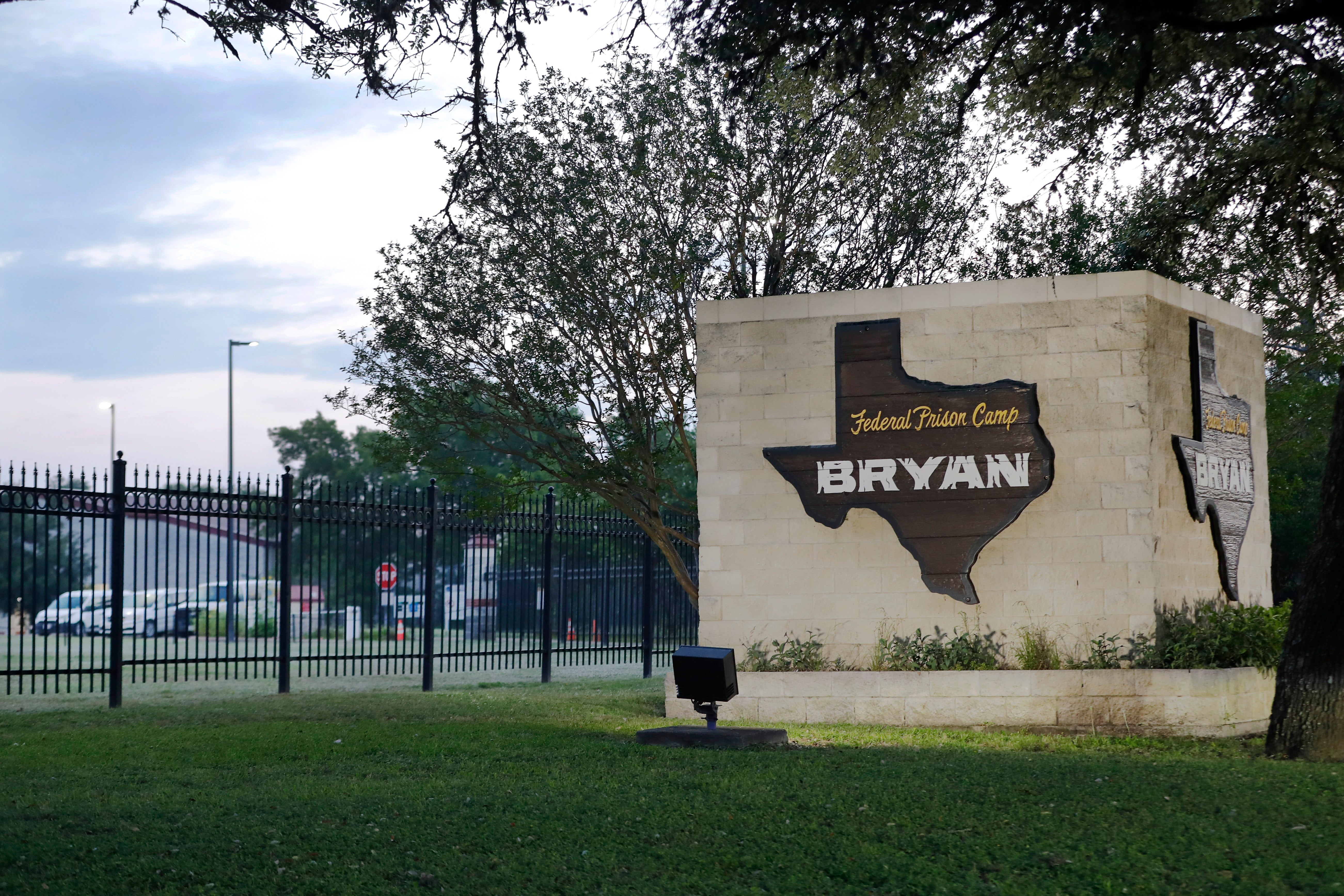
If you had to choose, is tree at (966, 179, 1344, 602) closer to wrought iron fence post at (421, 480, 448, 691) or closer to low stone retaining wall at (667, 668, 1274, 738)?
low stone retaining wall at (667, 668, 1274, 738)

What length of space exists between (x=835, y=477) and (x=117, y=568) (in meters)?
7.13

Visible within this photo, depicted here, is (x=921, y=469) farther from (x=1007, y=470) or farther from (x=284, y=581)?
(x=284, y=581)

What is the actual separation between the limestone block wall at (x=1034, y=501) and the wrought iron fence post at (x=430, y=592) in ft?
15.4

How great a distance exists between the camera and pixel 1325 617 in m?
9.11

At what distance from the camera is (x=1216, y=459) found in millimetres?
12109

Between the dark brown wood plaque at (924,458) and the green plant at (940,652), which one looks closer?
the green plant at (940,652)

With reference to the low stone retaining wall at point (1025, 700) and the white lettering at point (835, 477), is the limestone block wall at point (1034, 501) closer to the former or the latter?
the white lettering at point (835, 477)

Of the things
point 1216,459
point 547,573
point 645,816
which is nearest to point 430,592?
point 547,573

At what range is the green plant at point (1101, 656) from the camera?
11.0 m

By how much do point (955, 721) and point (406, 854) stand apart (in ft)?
21.6

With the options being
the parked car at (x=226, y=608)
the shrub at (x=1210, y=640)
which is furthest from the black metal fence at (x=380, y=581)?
the shrub at (x=1210, y=640)

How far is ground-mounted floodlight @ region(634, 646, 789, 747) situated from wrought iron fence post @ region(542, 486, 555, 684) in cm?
686

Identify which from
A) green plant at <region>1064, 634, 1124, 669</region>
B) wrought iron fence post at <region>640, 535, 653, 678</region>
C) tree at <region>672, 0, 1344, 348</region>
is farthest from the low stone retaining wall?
wrought iron fence post at <region>640, 535, 653, 678</region>

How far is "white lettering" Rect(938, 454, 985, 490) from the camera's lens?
1162 cm
